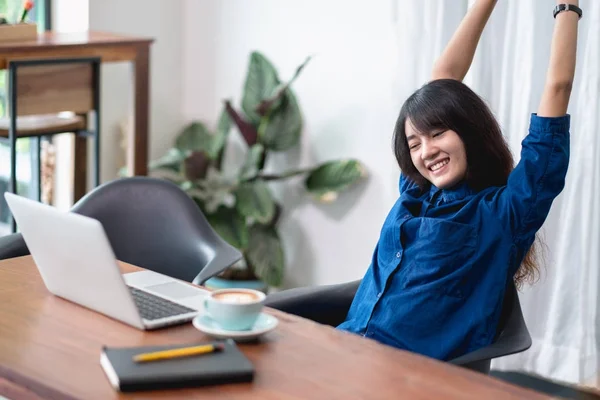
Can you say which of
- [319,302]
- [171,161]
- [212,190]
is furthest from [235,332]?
[171,161]

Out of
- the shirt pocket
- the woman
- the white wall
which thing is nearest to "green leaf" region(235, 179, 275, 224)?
the white wall

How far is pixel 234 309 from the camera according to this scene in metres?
1.58

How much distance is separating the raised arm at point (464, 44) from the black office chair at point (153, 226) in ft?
2.48

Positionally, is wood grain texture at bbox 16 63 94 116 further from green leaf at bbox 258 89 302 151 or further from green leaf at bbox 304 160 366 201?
green leaf at bbox 304 160 366 201

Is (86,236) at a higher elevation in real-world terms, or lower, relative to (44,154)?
higher

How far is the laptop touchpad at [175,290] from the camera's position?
→ 186cm

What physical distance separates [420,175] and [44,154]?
231 centimetres

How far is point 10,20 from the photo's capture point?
3.95m

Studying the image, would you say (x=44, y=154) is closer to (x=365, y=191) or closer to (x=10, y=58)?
(x=10, y=58)

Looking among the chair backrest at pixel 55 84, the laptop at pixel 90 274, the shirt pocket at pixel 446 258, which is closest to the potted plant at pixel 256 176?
the chair backrest at pixel 55 84

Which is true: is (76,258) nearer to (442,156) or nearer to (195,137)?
(442,156)

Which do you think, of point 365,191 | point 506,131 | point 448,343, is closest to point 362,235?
point 365,191

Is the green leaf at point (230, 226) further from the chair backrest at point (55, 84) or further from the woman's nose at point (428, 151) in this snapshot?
the woman's nose at point (428, 151)

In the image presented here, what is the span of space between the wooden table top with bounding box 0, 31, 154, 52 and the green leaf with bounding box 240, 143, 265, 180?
585 millimetres
